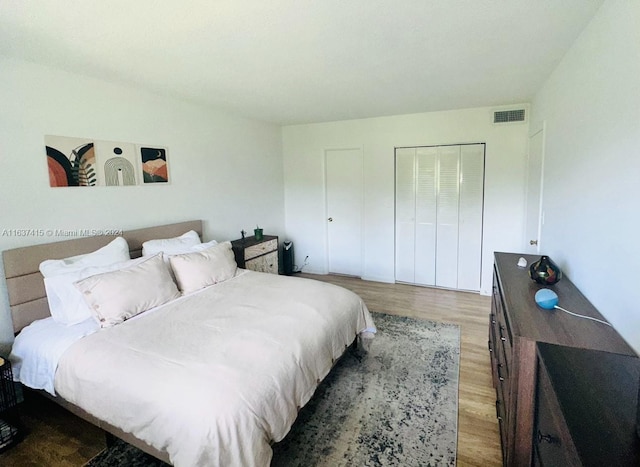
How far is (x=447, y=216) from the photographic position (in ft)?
14.7

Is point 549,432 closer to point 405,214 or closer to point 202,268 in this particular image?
point 202,268

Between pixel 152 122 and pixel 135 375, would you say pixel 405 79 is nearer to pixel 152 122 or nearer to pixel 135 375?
pixel 152 122

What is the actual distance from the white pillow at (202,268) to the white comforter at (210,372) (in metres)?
0.30

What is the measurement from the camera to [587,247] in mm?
1849

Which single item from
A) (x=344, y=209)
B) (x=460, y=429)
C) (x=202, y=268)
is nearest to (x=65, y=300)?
(x=202, y=268)

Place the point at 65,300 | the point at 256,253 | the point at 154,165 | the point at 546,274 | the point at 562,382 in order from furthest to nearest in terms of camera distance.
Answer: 1. the point at 256,253
2. the point at 154,165
3. the point at 65,300
4. the point at 546,274
5. the point at 562,382

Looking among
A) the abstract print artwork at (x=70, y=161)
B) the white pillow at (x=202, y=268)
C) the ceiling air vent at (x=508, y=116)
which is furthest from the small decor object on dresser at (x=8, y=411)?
the ceiling air vent at (x=508, y=116)

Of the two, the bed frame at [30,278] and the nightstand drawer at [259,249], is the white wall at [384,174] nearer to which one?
the nightstand drawer at [259,249]

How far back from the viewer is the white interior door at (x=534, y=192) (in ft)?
10.1

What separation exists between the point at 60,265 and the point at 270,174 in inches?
125

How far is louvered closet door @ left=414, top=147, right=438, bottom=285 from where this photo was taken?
449cm

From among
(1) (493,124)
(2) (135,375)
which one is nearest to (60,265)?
(2) (135,375)

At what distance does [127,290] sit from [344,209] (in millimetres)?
3469

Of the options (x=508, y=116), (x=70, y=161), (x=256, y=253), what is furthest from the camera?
(x=256, y=253)
